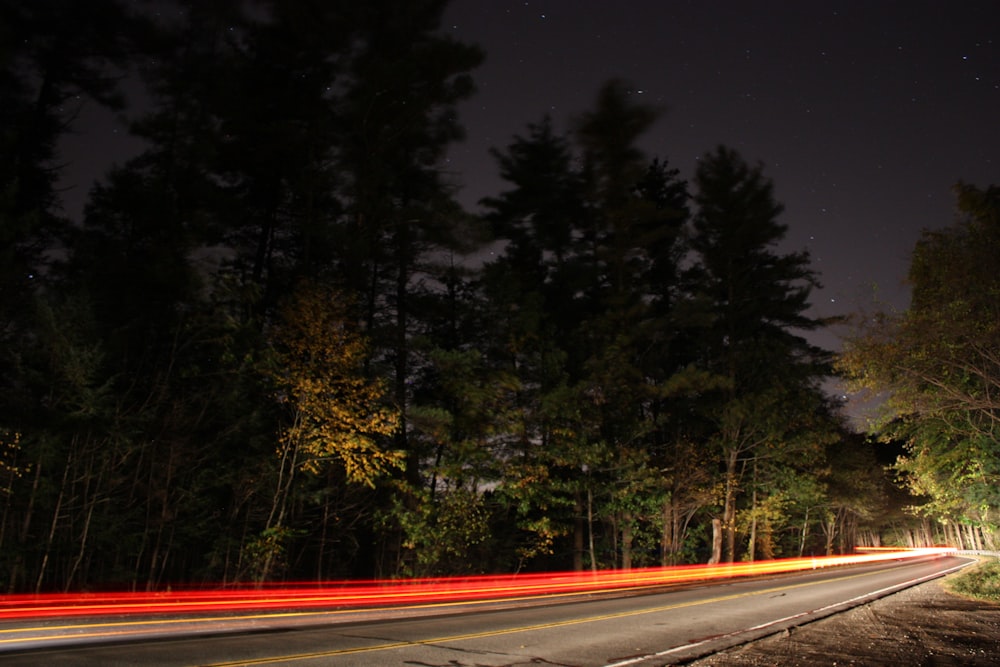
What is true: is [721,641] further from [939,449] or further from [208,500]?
[939,449]

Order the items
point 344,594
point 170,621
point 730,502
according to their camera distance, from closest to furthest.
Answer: point 170,621 → point 344,594 → point 730,502

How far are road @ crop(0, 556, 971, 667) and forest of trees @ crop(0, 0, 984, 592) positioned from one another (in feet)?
14.1

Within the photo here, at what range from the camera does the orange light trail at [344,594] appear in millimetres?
12438

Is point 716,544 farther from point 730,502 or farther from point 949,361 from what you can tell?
point 949,361

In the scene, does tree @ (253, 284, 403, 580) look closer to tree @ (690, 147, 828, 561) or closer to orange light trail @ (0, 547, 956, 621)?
orange light trail @ (0, 547, 956, 621)

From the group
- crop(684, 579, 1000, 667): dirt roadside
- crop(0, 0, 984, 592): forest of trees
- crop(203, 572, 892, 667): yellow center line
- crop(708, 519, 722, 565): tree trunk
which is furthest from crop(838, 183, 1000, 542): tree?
crop(708, 519, 722, 565): tree trunk

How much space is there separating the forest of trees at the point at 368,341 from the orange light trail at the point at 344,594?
3.15 feet

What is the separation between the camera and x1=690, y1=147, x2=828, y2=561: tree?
31.4 metres

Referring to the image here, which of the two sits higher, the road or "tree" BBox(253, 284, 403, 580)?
"tree" BBox(253, 284, 403, 580)

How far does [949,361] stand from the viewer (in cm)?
1738

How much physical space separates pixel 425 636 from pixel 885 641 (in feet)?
24.0

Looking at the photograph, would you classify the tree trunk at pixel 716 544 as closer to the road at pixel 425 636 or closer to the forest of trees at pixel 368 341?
the forest of trees at pixel 368 341

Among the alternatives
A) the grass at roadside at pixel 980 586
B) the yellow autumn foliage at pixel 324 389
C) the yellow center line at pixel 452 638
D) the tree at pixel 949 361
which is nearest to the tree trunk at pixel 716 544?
the grass at roadside at pixel 980 586

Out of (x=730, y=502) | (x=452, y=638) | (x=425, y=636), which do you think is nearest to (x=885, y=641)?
(x=452, y=638)
